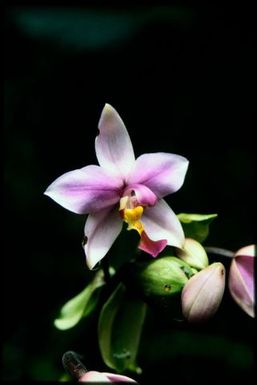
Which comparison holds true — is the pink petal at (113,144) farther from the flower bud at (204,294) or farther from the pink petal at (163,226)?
the flower bud at (204,294)

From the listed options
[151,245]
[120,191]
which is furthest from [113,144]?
[151,245]

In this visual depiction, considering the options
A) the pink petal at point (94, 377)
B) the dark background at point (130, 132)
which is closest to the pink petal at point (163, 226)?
the pink petal at point (94, 377)

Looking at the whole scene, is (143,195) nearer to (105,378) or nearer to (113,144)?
(113,144)

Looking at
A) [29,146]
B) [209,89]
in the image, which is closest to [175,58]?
[209,89]

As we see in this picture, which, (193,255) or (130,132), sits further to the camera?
(130,132)

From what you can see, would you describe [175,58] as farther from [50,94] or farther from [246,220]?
[246,220]

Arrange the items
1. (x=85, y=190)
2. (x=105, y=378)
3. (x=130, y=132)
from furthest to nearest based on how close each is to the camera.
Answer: (x=130, y=132), (x=85, y=190), (x=105, y=378)
